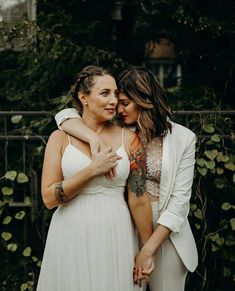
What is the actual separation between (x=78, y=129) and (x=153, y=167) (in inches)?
18.9

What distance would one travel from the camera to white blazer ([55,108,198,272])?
3451mm

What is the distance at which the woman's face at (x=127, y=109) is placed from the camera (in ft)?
11.5

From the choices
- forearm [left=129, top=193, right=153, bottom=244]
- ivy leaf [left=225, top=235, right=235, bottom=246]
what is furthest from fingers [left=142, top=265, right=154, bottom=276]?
ivy leaf [left=225, top=235, right=235, bottom=246]

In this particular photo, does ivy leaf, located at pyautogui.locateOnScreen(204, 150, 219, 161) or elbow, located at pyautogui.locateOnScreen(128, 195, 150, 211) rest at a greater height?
elbow, located at pyautogui.locateOnScreen(128, 195, 150, 211)

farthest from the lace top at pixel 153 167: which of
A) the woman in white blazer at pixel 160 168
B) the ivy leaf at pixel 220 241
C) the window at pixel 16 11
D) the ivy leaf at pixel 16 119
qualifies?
the window at pixel 16 11

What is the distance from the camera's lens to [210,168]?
471 centimetres

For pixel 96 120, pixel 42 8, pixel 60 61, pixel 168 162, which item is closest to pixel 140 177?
pixel 168 162

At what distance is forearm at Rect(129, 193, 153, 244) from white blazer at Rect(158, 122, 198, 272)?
73mm

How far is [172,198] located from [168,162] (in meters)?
0.20

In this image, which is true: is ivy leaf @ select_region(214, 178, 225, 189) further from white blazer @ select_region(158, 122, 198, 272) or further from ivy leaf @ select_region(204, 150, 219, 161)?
white blazer @ select_region(158, 122, 198, 272)

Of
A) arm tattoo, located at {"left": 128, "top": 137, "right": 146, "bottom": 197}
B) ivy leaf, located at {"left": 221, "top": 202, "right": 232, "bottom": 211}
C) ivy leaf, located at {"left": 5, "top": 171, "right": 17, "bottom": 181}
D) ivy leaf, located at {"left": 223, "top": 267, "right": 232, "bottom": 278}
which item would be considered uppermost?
arm tattoo, located at {"left": 128, "top": 137, "right": 146, "bottom": 197}

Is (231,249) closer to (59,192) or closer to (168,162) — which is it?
(168,162)

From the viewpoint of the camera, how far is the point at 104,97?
339 centimetres

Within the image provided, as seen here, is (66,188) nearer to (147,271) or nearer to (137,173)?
(137,173)
